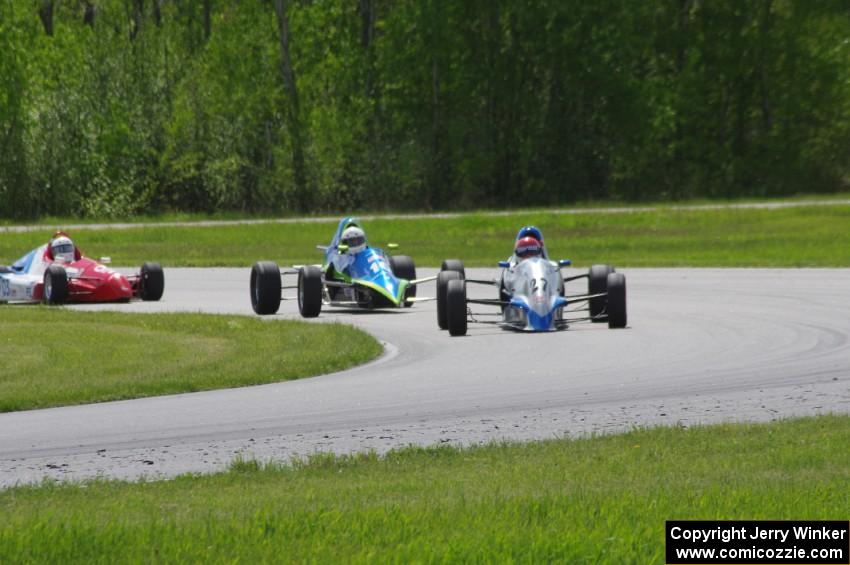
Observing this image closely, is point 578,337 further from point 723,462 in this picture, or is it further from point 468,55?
point 468,55

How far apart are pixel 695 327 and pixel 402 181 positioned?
139ft

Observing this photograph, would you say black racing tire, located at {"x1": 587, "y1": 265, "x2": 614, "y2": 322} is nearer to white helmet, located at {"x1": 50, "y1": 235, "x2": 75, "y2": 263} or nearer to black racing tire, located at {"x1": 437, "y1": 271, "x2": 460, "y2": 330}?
black racing tire, located at {"x1": 437, "y1": 271, "x2": 460, "y2": 330}

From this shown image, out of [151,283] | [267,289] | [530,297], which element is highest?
[530,297]

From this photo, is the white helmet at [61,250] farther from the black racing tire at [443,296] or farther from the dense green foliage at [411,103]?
Result: the dense green foliage at [411,103]

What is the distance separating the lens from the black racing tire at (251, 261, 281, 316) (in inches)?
866

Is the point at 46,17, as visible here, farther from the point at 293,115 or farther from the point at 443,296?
the point at 443,296

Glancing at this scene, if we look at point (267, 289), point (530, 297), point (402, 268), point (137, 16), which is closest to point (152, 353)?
point (530, 297)

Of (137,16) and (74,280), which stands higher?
(137,16)

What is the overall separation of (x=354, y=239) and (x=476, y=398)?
989cm

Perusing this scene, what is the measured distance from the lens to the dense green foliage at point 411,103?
190 ft

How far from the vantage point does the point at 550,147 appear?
211 feet

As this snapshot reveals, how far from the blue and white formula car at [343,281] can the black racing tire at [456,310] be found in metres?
3.39

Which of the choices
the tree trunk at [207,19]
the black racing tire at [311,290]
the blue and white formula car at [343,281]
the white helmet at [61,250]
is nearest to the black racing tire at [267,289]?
the blue and white formula car at [343,281]

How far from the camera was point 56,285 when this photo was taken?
2416 centimetres
